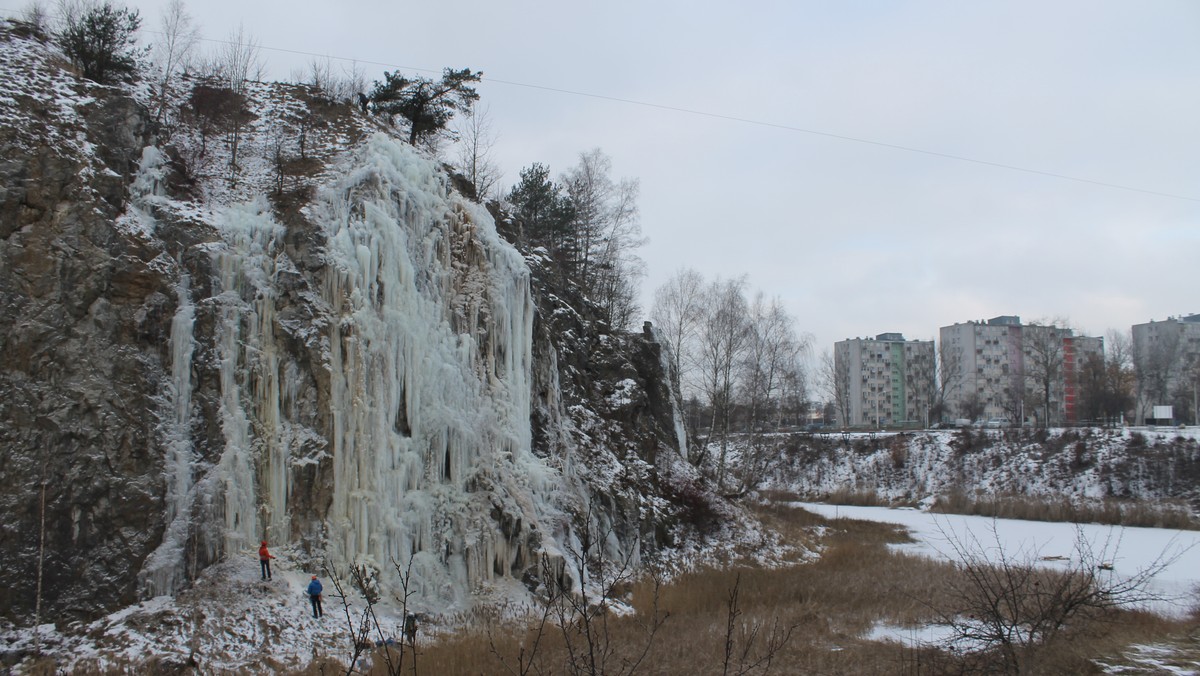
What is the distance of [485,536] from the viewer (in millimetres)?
13219

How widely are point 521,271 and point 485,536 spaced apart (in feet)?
20.3

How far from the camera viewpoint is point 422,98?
20.5 m

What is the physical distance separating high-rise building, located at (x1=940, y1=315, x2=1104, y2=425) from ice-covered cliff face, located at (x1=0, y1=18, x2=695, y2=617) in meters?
57.0

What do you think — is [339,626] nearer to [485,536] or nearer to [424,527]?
[424,527]

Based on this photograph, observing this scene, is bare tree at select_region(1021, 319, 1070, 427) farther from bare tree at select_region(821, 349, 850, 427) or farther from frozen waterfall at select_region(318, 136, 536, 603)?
frozen waterfall at select_region(318, 136, 536, 603)

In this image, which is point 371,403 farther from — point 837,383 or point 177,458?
point 837,383

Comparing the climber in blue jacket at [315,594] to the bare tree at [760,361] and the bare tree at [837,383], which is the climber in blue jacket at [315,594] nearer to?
the bare tree at [760,361]

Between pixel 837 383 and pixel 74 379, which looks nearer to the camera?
pixel 74 379

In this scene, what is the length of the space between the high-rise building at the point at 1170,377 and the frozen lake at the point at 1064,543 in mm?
36341

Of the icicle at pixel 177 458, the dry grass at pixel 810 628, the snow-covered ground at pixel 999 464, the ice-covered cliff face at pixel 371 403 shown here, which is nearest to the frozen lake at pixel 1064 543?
the dry grass at pixel 810 628

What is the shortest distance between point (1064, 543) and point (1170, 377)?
52712 mm

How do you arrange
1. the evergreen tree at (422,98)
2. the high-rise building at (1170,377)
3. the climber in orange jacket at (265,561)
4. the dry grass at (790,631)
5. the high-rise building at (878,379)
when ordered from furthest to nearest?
1. the high-rise building at (878,379)
2. the high-rise building at (1170,377)
3. the evergreen tree at (422,98)
4. the climber in orange jacket at (265,561)
5. the dry grass at (790,631)

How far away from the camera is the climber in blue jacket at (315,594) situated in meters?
10.6

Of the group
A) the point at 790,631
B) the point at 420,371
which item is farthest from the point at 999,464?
the point at 790,631
